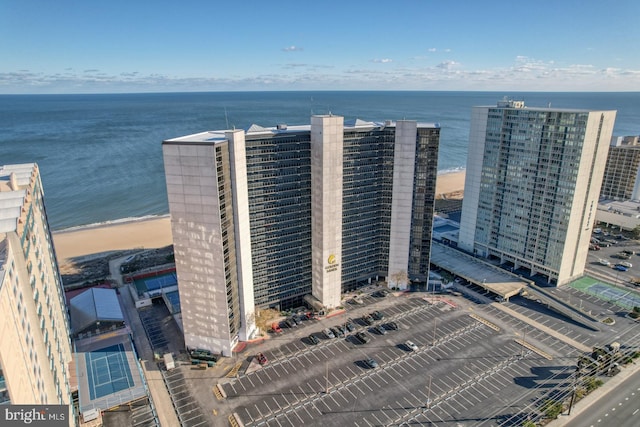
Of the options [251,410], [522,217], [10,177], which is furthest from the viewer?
[522,217]

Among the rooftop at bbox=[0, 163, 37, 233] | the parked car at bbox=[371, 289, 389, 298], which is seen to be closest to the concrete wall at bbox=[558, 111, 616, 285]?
the parked car at bbox=[371, 289, 389, 298]

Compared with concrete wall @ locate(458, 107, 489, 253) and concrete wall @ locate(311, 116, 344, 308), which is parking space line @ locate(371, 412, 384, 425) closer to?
concrete wall @ locate(311, 116, 344, 308)

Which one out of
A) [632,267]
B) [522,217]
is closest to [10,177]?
[522,217]

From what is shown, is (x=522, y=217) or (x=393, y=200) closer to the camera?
(x=393, y=200)

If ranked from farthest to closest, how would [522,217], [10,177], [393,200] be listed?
[522,217]
[393,200]
[10,177]

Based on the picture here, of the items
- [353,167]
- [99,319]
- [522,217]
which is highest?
[353,167]

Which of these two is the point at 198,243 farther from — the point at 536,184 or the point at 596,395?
the point at 536,184

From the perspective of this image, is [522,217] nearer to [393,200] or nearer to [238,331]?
[393,200]
